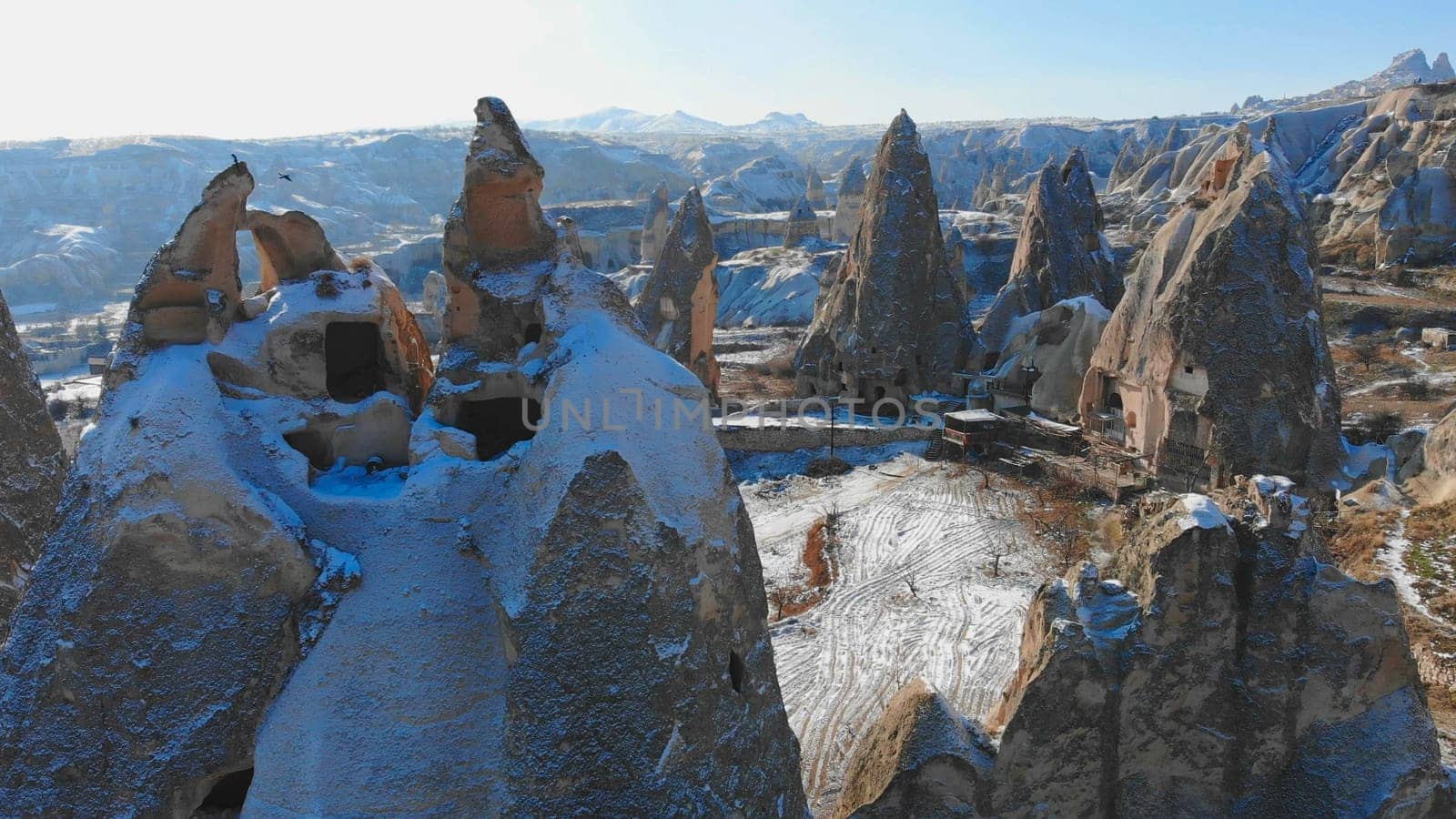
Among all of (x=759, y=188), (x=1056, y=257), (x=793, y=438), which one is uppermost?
(x=759, y=188)

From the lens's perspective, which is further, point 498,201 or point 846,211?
point 846,211

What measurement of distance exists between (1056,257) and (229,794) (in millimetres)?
26033

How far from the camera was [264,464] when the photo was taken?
16.8 feet

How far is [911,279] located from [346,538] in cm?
1990

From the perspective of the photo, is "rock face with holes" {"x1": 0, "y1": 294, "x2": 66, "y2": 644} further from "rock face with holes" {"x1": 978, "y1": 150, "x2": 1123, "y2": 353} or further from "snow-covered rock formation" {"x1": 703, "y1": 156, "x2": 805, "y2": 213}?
"snow-covered rock formation" {"x1": 703, "y1": 156, "x2": 805, "y2": 213}

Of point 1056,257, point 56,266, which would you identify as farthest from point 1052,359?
point 56,266

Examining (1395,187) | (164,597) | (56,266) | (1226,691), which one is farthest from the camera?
(56,266)

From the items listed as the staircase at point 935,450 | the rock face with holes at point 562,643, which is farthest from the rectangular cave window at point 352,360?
the staircase at point 935,450


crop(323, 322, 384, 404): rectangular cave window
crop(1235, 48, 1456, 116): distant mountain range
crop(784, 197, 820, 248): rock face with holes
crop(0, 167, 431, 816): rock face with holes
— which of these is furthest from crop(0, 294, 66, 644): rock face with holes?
crop(1235, 48, 1456, 116): distant mountain range

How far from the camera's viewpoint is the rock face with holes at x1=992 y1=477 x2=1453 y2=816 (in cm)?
563

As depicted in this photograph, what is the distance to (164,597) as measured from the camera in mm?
4551

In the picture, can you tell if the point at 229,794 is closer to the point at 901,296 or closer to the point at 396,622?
the point at 396,622

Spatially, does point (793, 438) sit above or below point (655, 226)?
below

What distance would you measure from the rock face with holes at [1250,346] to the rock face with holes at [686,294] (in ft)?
Result: 38.2
